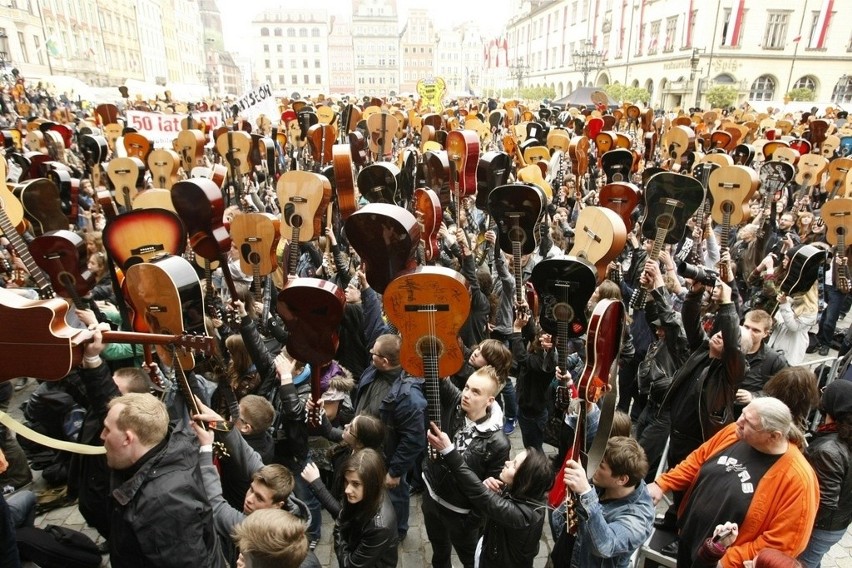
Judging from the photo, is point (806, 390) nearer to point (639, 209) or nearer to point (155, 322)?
point (155, 322)

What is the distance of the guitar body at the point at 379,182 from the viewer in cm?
650

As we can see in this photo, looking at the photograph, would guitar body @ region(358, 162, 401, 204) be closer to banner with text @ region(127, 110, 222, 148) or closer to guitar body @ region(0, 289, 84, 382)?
guitar body @ region(0, 289, 84, 382)

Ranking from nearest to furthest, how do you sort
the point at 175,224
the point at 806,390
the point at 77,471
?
the point at 806,390 → the point at 77,471 → the point at 175,224

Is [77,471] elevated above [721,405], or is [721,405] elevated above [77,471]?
[721,405]

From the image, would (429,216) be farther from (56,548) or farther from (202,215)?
(56,548)

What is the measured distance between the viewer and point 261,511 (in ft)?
8.53

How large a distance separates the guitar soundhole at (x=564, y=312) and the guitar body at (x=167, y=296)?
7.87ft

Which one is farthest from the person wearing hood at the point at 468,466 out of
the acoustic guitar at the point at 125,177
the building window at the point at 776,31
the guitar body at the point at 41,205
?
the building window at the point at 776,31

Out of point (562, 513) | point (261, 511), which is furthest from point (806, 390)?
point (261, 511)

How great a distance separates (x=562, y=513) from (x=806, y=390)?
73.0 inches

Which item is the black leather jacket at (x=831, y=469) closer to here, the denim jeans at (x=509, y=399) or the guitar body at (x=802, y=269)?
the guitar body at (x=802, y=269)

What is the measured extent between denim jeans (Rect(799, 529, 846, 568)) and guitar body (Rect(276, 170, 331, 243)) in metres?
5.14


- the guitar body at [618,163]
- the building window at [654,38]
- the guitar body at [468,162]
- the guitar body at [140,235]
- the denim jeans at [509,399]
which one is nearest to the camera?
the guitar body at [140,235]

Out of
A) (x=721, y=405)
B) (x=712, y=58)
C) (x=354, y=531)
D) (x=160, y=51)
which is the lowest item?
(x=354, y=531)
